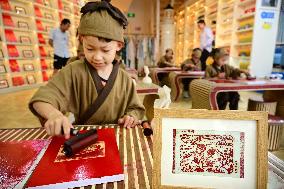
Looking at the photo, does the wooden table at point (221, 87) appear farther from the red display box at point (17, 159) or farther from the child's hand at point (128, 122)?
the red display box at point (17, 159)

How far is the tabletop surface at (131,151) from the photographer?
455mm

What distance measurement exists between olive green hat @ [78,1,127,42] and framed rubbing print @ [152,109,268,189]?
1.71 feet

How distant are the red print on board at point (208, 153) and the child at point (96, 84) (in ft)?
1.29

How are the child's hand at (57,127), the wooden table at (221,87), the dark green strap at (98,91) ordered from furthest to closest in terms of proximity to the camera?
the wooden table at (221,87)
the dark green strap at (98,91)
the child's hand at (57,127)

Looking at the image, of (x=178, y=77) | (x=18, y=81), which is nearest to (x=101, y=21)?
(x=178, y=77)

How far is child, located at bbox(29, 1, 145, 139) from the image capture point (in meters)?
0.83

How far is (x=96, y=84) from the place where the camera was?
99 cm

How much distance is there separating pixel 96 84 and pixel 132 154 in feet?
1.60

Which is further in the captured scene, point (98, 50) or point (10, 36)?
point (10, 36)

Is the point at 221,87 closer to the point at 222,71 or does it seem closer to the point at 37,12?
the point at 222,71

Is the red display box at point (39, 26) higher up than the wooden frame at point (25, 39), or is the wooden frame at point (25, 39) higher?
the red display box at point (39, 26)

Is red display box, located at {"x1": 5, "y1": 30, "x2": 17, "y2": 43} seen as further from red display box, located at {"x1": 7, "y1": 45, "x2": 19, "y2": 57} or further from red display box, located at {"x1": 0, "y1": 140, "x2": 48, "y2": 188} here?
red display box, located at {"x1": 0, "y1": 140, "x2": 48, "y2": 188}

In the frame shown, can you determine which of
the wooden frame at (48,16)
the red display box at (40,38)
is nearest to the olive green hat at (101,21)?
the red display box at (40,38)

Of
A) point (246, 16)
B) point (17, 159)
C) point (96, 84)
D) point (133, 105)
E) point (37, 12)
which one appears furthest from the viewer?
point (37, 12)
